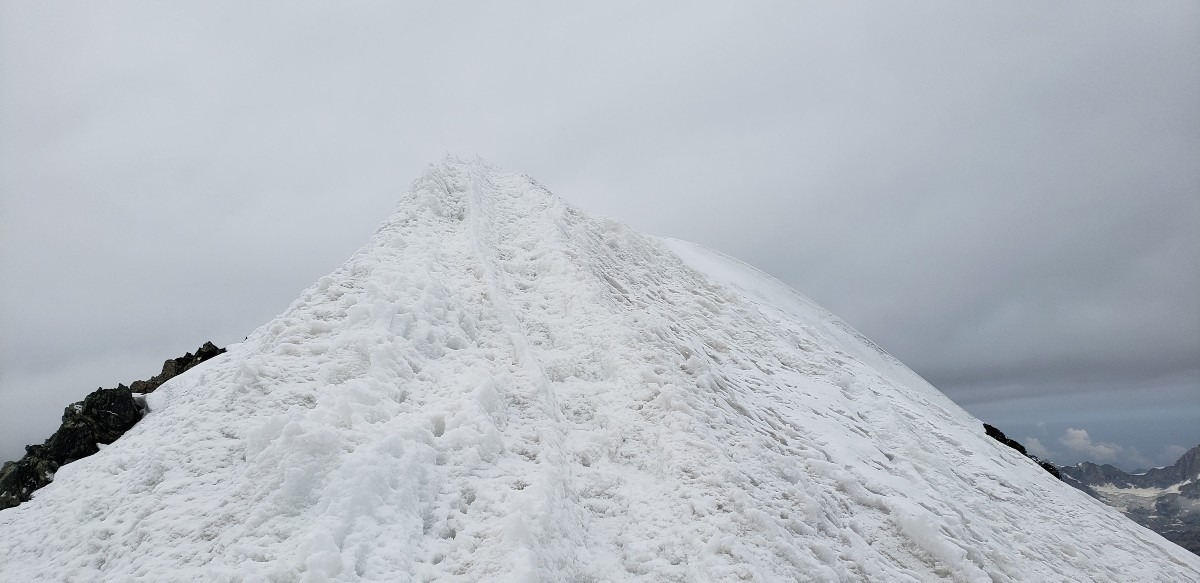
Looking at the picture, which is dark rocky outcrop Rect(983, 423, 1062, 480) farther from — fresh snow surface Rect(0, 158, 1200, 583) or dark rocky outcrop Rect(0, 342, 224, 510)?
dark rocky outcrop Rect(0, 342, 224, 510)

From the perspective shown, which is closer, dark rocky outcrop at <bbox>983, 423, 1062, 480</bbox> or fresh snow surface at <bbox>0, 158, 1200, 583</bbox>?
fresh snow surface at <bbox>0, 158, 1200, 583</bbox>

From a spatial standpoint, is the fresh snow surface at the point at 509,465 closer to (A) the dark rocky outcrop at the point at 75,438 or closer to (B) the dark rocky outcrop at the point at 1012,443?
(A) the dark rocky outcrop at the point at 75,438

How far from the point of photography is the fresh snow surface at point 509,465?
8344mm

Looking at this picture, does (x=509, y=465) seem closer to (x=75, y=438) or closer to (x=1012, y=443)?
(x=75, y=438)

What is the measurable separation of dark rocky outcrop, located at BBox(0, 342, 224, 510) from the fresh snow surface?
21.3 inches

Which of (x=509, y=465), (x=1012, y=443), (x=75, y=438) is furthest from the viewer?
(x=1012, y=443)

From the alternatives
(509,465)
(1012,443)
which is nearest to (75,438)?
(509,465)

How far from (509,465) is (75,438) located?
30.6ft

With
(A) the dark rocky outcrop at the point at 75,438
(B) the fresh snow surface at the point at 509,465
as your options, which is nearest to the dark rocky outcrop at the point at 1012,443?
(B) the fresh snow surface at the point at 509,465

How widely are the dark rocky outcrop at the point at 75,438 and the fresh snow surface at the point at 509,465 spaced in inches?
21.3

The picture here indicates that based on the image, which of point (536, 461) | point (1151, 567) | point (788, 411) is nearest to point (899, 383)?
point (1151, 567)

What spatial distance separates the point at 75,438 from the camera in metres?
11.8

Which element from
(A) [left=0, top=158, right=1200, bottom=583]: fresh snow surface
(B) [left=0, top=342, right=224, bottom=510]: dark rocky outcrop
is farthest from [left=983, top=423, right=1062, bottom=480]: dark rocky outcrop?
(B) [left=0, top=342, right=224, bottom=510]: dark rocky outcrop

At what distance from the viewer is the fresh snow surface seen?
834 cm
